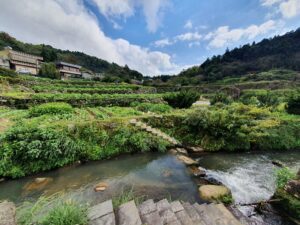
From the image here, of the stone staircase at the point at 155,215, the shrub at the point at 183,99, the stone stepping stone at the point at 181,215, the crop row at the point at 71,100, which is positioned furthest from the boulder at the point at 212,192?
the crop row at the point at 71,100

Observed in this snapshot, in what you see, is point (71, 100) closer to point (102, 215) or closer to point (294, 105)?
point (102, 215)

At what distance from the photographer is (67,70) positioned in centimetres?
4628

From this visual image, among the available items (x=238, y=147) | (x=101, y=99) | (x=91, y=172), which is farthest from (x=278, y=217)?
Answer: (x=101, y=99)

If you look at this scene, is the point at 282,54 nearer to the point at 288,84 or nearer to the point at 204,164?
the point at 288,84

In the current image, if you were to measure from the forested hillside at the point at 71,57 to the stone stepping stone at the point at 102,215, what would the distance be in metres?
42.8

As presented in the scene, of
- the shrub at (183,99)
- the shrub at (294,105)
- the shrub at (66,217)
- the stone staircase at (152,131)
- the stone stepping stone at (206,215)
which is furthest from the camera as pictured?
the shrub at (183,99)

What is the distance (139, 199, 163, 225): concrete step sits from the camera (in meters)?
2.58

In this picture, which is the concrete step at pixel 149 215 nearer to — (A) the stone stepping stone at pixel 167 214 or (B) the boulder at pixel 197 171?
(A) the stone stepping stone at pixel 167 214

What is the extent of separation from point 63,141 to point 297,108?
16786mm

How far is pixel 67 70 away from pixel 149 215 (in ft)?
167

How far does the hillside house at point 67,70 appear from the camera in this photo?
1746 inches

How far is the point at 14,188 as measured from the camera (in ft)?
17.3

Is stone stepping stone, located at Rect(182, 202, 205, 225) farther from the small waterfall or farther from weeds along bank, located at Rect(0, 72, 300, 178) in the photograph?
weeds along bank, located at Rect(0, 72, 300, 178)

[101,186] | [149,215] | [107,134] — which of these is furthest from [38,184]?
[149,215]
